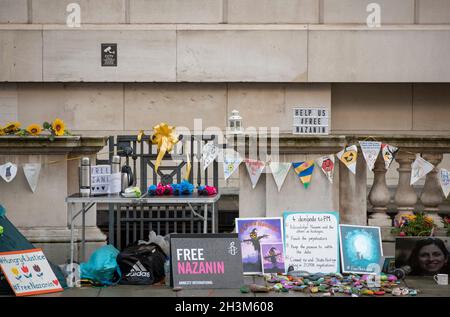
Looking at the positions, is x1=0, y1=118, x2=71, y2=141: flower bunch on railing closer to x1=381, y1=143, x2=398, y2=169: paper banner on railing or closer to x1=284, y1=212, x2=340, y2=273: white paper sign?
x1=284, y1=212, x2=340, y2=273: white paper sign

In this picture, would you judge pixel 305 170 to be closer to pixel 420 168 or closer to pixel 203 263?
pixel 420 168

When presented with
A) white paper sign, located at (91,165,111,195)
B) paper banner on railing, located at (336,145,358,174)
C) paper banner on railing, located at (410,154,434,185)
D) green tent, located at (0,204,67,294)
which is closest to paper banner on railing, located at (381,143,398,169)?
paper banner on railing, located at (410,154,434,185)

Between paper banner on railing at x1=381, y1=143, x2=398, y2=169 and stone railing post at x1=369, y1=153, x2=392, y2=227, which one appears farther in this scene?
stone railing post at x1=369, y1=153, x2=392, y2=227

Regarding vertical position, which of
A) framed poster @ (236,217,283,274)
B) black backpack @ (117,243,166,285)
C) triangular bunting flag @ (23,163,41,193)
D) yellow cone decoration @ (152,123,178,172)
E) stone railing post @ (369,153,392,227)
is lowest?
black backpack @ (117,243,166,285)

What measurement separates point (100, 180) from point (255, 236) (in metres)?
1.88

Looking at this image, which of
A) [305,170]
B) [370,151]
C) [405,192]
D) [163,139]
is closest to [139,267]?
[163,139]

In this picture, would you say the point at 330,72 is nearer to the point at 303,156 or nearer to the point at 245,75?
the point at 245,75

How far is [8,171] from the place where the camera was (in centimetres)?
1130

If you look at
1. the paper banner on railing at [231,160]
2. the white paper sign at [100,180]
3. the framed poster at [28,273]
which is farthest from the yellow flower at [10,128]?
the paper banner on railing at [231,160]

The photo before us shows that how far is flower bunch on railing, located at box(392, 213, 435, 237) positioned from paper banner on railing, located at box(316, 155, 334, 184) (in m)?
1.18

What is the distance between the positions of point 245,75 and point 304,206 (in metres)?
5.89

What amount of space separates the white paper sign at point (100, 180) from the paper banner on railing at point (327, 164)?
98.0 inches

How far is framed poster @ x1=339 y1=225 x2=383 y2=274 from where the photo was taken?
10.7 meters
